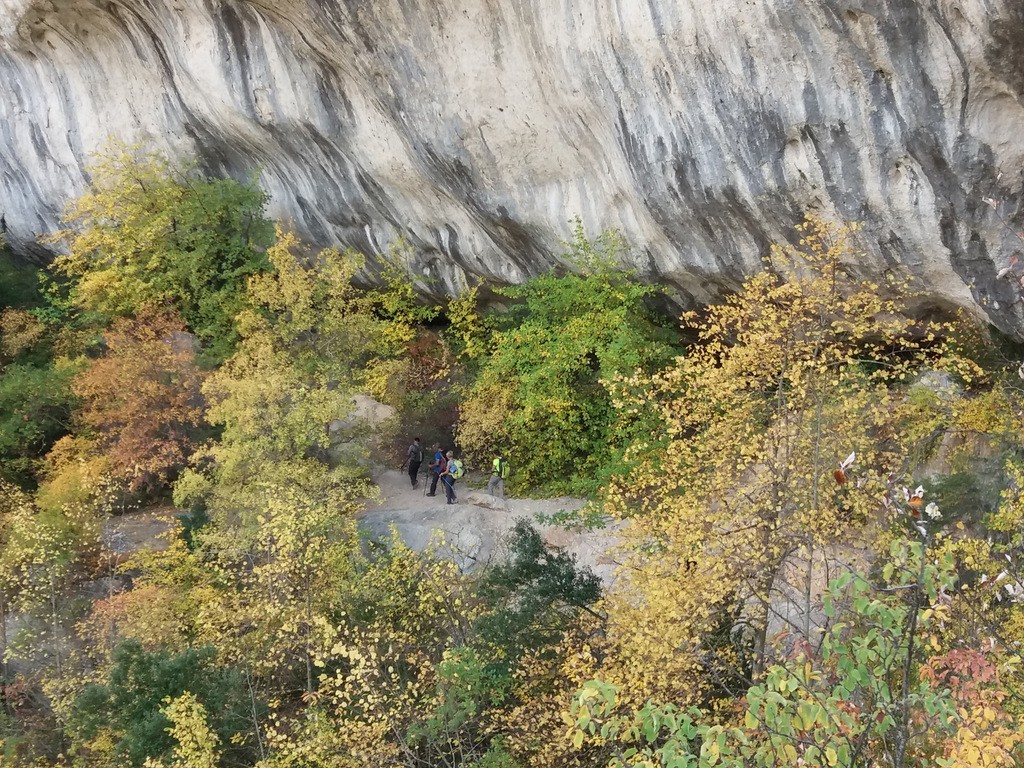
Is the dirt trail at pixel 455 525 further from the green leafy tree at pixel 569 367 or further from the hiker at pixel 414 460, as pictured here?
the green leafy tree at pixel 569 367

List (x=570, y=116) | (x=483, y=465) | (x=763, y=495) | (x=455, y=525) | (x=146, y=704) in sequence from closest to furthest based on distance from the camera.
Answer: (x=763, y=495) → (x=146, y=704) → (x=570, y=116) → (x=455, y=525) → (x=483, y=465)

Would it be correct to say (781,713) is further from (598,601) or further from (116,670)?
(116,670)

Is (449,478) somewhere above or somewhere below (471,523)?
above

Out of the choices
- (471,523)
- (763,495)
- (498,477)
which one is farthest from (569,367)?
(763,495)

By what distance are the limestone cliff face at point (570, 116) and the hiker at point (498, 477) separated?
4177 millimetres

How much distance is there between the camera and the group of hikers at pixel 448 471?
52.5 feet

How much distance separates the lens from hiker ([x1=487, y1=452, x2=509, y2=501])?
16.1 metres

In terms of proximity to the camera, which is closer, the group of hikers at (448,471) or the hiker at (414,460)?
the group of hikers at (448,471)

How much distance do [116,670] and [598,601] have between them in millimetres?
6681

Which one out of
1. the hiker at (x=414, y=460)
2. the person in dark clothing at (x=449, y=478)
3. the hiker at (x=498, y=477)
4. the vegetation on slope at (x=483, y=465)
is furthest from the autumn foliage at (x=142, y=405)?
the hiker at (x=498, y=477)

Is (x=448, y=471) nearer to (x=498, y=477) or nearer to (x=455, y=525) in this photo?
(x=498, y=477)

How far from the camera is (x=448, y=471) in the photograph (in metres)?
16.2

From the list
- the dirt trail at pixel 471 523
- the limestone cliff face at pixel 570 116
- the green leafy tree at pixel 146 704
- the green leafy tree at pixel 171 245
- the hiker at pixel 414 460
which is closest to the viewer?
the limestone cliff face at pixel 570 116

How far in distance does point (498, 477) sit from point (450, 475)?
1043 millimetres
